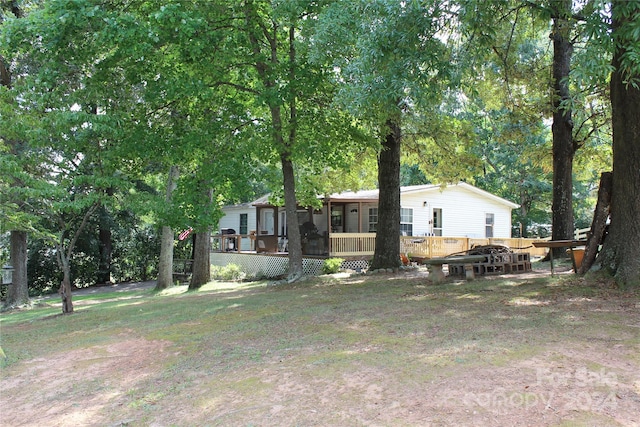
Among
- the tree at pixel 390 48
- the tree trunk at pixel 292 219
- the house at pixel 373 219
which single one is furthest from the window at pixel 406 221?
the tree at pixel 390 48

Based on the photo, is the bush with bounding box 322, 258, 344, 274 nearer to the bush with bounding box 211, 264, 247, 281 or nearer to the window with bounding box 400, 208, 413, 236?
the bush with bounding box 211, 264, 247, 281

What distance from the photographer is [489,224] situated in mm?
24922

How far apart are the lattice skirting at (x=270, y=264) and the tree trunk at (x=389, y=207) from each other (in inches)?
160

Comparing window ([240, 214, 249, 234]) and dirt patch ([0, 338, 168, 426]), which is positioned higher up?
window ([240, 214, 249, 234])

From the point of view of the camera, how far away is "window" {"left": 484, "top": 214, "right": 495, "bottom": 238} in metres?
24.8

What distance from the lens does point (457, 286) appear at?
947 centimetres

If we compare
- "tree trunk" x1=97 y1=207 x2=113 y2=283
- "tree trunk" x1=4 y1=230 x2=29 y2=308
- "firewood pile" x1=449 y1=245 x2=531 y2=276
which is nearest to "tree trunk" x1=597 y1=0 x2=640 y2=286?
"firewood pile" x1=449 y1=245 x2=531 y2=276

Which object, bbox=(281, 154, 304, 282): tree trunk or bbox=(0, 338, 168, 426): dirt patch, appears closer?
bbox=(0, 338, 168, 426): dirt patch

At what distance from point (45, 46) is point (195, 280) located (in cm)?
1039

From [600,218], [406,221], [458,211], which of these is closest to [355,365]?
[600,218]

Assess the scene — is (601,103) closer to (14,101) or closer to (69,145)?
(69,145)

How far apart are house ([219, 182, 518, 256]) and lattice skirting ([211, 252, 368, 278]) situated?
0.54 metres

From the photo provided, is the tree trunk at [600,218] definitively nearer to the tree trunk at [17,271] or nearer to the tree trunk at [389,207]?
the tree trunk at [389,207]

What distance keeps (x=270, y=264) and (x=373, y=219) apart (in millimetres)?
5550
